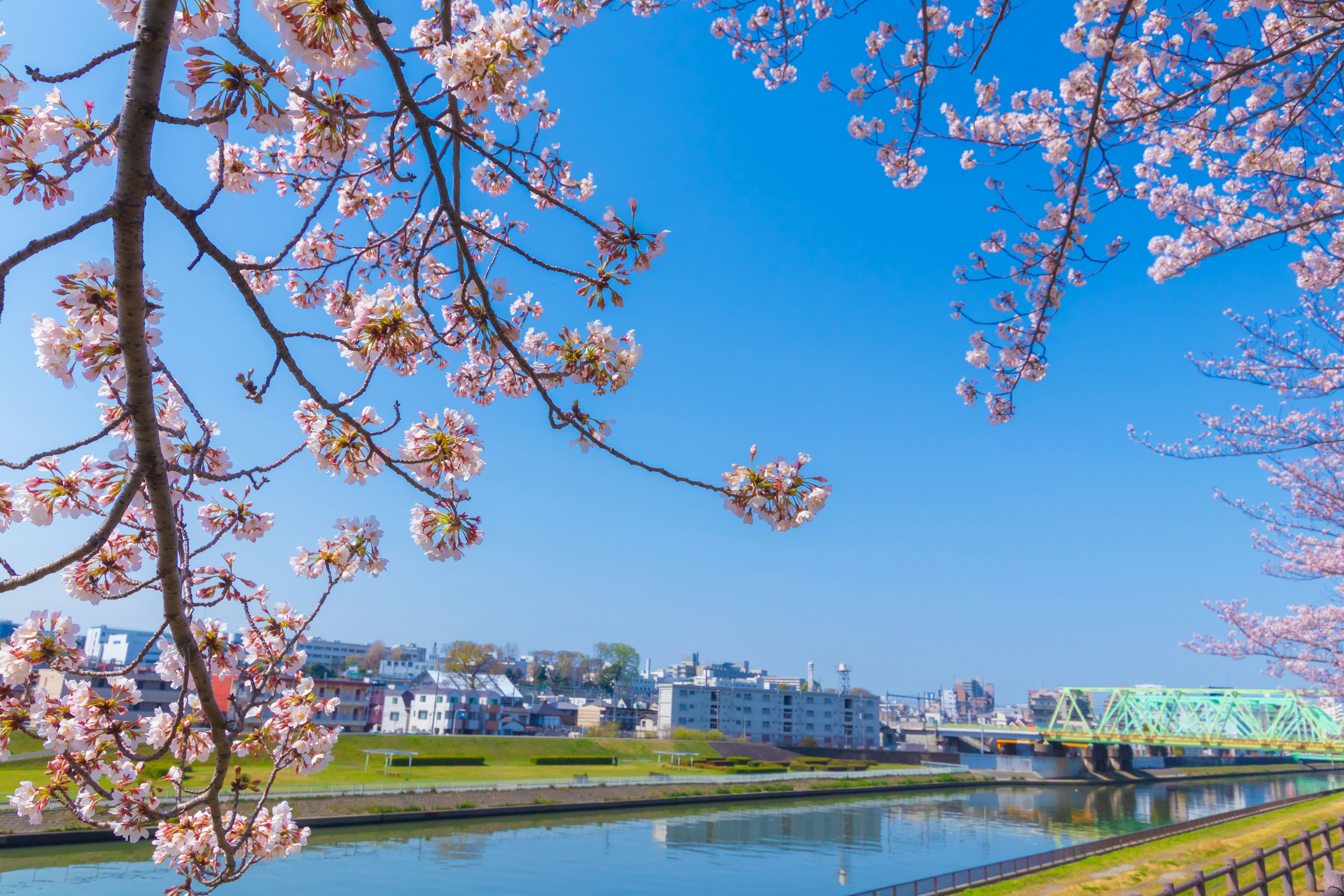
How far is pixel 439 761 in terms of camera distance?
1292 inches

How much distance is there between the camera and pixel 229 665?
253 cm

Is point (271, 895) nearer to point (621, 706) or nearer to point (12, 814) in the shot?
point (12, 814)

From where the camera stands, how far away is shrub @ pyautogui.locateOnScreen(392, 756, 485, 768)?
3131 cm

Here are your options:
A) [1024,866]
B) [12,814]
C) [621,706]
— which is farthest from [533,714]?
[1024,866]

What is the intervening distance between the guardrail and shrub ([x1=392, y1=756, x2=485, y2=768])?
4.67m

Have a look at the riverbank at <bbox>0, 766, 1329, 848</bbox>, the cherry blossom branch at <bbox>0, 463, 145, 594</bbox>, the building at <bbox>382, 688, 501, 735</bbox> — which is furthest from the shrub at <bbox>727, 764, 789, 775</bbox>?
the cherry blossom branch at <bbox>0, 463, 145, 594</bbox>

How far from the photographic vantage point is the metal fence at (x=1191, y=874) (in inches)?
245

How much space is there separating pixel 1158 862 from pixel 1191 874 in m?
10.1

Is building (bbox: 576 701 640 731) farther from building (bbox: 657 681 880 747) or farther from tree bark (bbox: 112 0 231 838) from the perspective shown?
tree bark (bbox: 112 0 231 838)

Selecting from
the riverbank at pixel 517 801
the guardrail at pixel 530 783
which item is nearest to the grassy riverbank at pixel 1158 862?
the guardrail at pixel 530 783

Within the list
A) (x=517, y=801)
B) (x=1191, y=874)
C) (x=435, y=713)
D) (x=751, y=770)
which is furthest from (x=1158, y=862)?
(x=435, y=713)

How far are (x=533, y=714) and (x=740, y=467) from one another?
2294 inches

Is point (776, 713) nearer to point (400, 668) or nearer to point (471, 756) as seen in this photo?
point (471, 756)

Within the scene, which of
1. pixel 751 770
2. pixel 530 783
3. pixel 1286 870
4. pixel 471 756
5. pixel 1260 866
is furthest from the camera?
pixel 751 770
